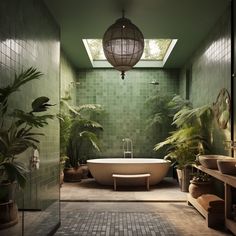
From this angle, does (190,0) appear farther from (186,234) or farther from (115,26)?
(186,234)

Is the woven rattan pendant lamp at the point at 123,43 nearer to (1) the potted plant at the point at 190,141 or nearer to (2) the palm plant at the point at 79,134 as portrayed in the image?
(1) the potted plant at the point at 190,141

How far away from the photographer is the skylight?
674 centimetres

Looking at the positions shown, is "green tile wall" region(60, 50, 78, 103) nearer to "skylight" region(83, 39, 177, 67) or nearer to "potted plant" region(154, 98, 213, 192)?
"skylight" region(83, 39, 177, 67)

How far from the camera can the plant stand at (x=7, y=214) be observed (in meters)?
2.10

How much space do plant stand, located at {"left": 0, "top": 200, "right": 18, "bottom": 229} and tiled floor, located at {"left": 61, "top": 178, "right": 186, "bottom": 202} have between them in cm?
269

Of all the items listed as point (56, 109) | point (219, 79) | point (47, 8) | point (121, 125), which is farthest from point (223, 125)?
point (121, 125)

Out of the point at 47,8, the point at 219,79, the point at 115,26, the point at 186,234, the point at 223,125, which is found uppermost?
the point at 47,8

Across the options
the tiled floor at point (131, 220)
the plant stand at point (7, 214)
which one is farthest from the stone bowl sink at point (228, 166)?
the plant stand at point (7, 214)

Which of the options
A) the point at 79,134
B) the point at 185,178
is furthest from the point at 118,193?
the point at 79,134

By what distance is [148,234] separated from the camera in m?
3.23

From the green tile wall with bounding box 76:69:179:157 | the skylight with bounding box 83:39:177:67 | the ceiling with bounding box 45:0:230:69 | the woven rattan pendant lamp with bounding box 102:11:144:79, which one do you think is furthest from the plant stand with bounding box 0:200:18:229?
the green tile wall with bounding box 76:69:179:157

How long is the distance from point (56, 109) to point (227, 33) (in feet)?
8.48

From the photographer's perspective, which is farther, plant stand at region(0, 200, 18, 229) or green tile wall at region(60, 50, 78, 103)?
green tile wall at region(60, 50, 78, 103)

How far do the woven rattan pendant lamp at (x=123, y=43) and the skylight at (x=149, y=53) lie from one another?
3.04 m
